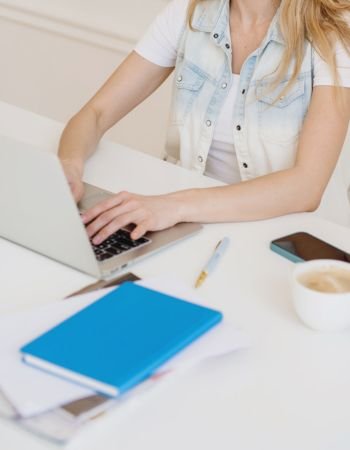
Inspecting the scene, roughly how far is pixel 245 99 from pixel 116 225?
580 mm

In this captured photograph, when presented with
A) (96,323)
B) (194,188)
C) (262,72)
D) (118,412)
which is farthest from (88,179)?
(118,412)

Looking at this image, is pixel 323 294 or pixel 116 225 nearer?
pixel 323 294

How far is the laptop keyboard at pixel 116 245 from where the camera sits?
Result: 3.89ft

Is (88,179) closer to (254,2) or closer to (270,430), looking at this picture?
(254,2)

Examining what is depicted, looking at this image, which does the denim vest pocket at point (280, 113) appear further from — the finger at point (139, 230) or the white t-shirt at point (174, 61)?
the finger at point (139, 230)

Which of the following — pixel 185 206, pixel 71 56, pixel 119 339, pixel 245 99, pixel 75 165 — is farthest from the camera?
pixel 71 56

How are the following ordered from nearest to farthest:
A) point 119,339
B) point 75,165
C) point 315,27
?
1. point 119,339
2. point 75,165
3. point 315,27

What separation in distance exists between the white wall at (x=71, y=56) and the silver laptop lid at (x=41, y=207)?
178 cm

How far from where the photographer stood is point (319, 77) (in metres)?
1.60

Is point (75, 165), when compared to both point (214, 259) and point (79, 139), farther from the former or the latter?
point (214, 259)

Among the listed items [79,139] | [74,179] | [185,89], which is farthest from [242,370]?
[185,89]

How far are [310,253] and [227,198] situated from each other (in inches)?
8.1

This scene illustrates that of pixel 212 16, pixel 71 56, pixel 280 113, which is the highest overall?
pixel 212 16

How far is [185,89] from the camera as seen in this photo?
1.80 m
